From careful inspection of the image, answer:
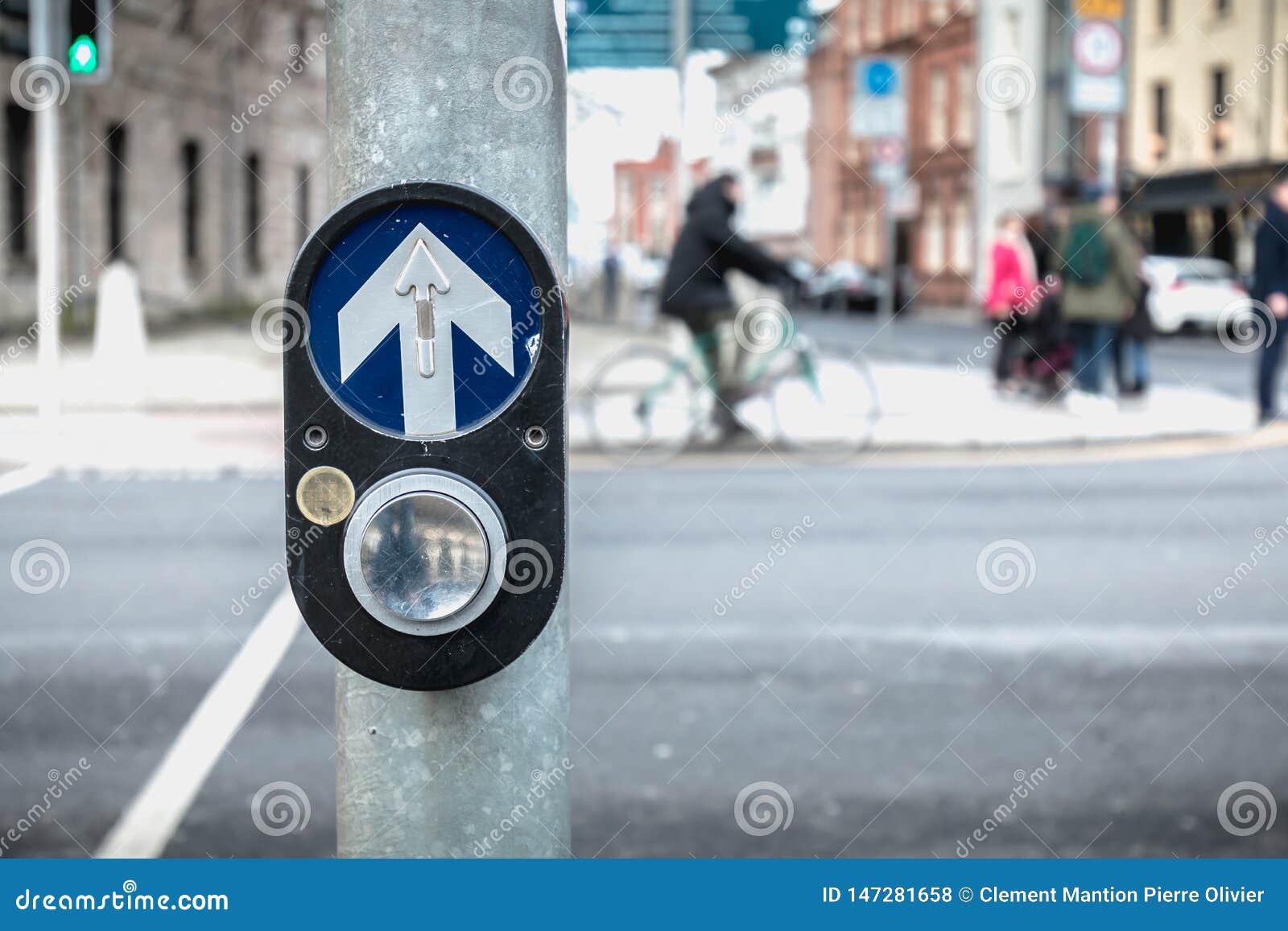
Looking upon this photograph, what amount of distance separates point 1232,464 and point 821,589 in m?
5.26

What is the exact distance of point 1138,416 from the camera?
14.4 metres

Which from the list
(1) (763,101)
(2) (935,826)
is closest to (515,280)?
(2) (935,826)

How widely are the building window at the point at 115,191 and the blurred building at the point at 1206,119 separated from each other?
19.7 meters

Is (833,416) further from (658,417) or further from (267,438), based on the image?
(267,438)

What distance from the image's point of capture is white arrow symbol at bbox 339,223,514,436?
1502 millimetres
